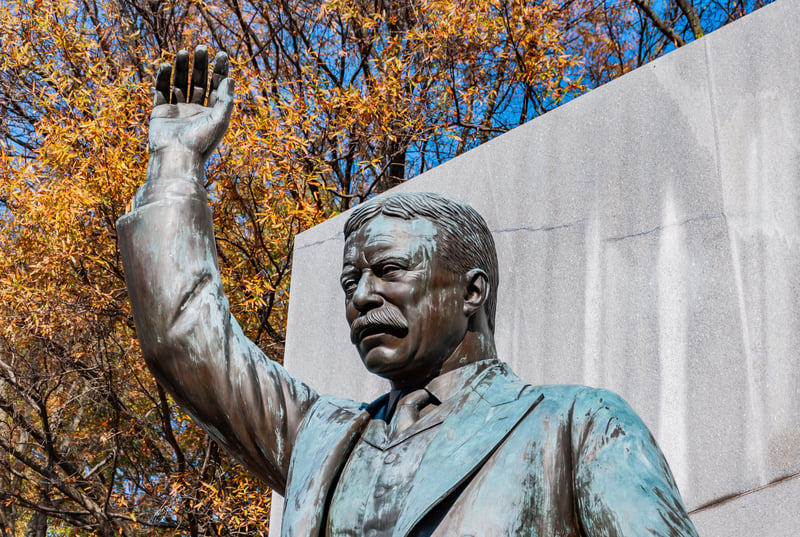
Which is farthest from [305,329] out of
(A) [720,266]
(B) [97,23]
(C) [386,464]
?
(B) [97,23]

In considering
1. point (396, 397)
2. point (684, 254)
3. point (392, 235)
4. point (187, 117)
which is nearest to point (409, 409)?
point (396, 397)

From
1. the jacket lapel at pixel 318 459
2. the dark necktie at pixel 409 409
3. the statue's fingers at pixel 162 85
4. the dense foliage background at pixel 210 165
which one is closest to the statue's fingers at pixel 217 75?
the statue's fingers at pixel 162 85

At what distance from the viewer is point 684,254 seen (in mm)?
3449

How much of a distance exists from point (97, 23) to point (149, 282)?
9.58 meters

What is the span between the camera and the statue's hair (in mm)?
2533

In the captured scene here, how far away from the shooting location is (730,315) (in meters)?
3.27

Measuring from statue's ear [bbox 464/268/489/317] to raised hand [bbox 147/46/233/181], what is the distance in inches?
31.2

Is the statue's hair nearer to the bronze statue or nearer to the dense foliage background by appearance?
the bronze statue

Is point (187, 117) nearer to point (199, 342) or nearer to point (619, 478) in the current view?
point (199, 342)

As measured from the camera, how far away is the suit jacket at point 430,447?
2.10m

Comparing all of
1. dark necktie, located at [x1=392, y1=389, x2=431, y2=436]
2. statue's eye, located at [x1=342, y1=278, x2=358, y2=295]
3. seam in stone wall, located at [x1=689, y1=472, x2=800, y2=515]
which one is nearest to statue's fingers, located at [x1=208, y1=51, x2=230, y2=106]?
statue's eye, located at [x1=342, y1=278, x2=358, y2=295]

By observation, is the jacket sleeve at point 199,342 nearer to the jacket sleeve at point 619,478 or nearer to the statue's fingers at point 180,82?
the statue's fingers at point 180,82

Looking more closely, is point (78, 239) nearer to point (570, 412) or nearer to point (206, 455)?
point (206, 455)

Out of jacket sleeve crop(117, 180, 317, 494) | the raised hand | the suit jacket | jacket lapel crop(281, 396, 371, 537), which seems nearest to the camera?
the suit jacket
